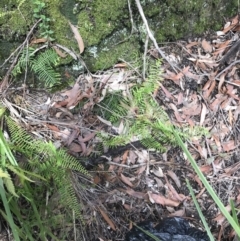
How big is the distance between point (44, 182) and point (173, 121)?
0.86 metres

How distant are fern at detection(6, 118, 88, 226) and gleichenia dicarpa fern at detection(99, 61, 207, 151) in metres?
0.29

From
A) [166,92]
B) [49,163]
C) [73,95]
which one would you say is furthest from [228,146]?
[49,163]

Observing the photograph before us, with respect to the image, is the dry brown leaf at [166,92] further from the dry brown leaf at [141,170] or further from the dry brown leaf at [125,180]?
the dry brown leaf at [125,180]

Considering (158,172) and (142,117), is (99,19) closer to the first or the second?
(142,117)

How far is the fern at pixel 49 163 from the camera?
1.96 m

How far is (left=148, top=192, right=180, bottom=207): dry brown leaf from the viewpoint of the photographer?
227 cm

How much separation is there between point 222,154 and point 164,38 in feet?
2.67

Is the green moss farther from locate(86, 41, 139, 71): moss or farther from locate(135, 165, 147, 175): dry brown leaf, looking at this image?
locate(135, 165, 147, 175): dry brown leaf

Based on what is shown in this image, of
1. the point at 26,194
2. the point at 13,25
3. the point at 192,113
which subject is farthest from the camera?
the point at 192,113

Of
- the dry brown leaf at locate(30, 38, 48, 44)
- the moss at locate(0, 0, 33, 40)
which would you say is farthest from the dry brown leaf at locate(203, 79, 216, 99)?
the moss at locate(0, 0, 33, 40)

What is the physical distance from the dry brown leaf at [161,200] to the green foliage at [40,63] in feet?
2.88

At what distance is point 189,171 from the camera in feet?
7.66

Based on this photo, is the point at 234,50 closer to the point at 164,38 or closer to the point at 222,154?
the point at 164,38

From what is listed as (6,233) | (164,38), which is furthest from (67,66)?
(6,233)
